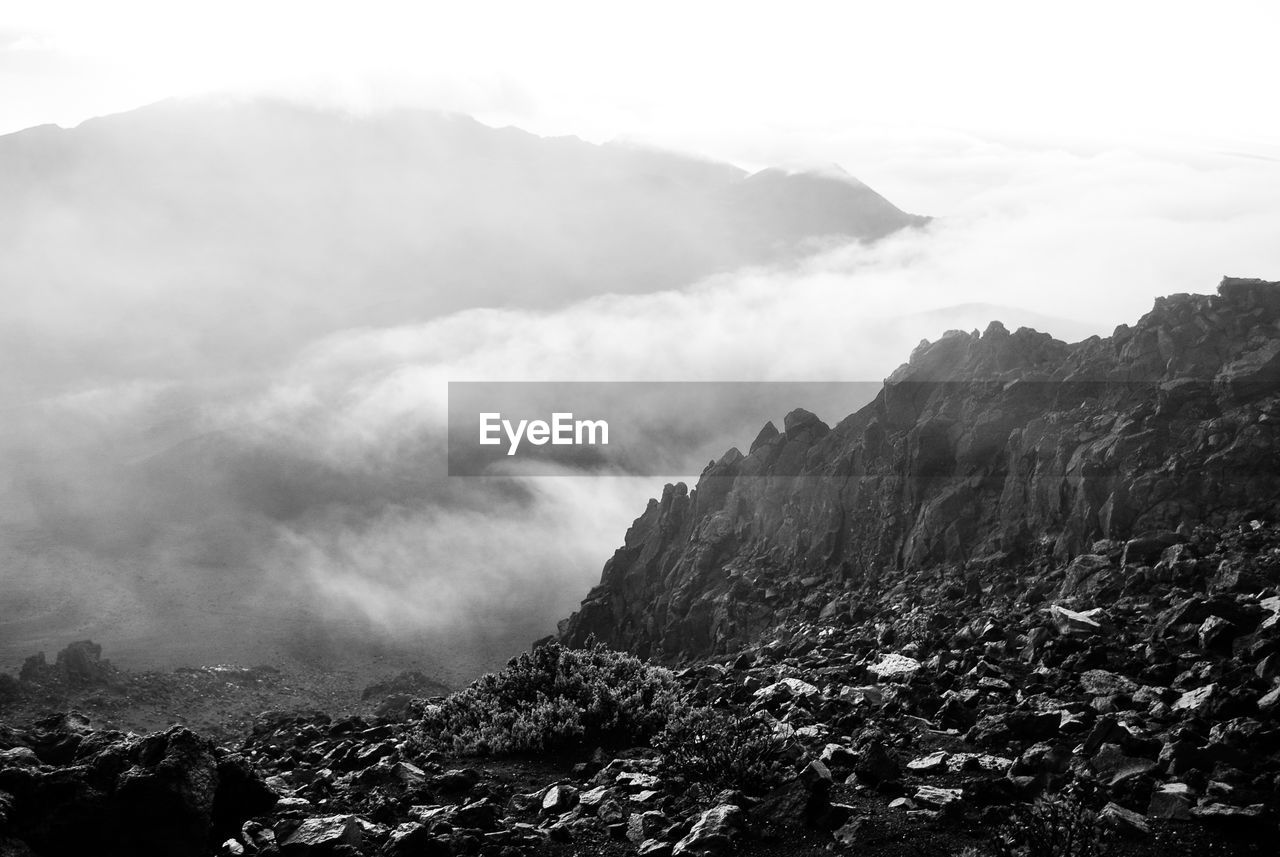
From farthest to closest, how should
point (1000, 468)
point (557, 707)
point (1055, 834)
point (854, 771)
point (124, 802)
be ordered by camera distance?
point (1000, 468) < point (557, 707) < point (854, 771) < point (124, 802) < point (1055, 834)

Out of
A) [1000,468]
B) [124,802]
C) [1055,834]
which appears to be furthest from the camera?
[1000,468]

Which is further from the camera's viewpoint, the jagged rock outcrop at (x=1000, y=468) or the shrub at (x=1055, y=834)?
the jagged rock outcrop at (x=1000, y=468)

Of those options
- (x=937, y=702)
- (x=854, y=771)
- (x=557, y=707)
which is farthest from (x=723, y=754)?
(x=937, y=702)

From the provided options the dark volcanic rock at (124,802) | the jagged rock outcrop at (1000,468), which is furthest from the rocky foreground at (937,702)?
the jagged rock outcrop at (1000,468)

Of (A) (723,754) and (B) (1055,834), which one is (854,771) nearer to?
(A) (723,754)

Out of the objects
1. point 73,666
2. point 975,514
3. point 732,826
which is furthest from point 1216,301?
point 73,666

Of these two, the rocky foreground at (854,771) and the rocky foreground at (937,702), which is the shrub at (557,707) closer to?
the rocky foreground at (937,702)

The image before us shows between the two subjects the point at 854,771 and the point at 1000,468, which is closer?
the point at 854,771
